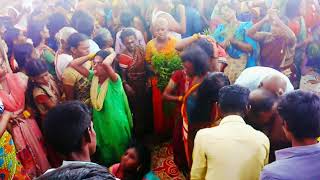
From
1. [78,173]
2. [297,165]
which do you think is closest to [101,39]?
[297,165]

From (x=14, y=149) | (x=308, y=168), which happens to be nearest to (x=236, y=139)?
(x=308, y=168)

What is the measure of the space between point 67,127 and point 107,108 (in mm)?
1459

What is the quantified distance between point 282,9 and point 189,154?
5.60 feet

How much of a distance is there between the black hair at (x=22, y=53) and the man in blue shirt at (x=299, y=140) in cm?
209

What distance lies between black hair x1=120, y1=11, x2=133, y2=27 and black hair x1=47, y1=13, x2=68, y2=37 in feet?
2.22

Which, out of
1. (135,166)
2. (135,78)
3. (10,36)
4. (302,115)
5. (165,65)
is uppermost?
(10,36)

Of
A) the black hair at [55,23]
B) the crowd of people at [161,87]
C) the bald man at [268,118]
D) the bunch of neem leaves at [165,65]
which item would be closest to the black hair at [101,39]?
the crowd of people at [161,87]

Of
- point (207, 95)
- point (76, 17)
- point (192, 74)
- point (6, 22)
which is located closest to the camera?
point (207, 95)

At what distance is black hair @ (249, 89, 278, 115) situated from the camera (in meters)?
2.28

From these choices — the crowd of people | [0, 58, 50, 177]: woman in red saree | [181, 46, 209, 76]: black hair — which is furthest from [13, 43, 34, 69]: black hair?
[181, 46, 209, 76]: black hair

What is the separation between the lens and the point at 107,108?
132 inches

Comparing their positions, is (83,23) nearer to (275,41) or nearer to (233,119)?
(275,41)

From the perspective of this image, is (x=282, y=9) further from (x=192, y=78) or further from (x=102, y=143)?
(x=102, y=143)

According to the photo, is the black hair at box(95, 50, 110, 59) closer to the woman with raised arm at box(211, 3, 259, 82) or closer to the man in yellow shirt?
the woman with raised arm at box(211, 3, 259, 82)
